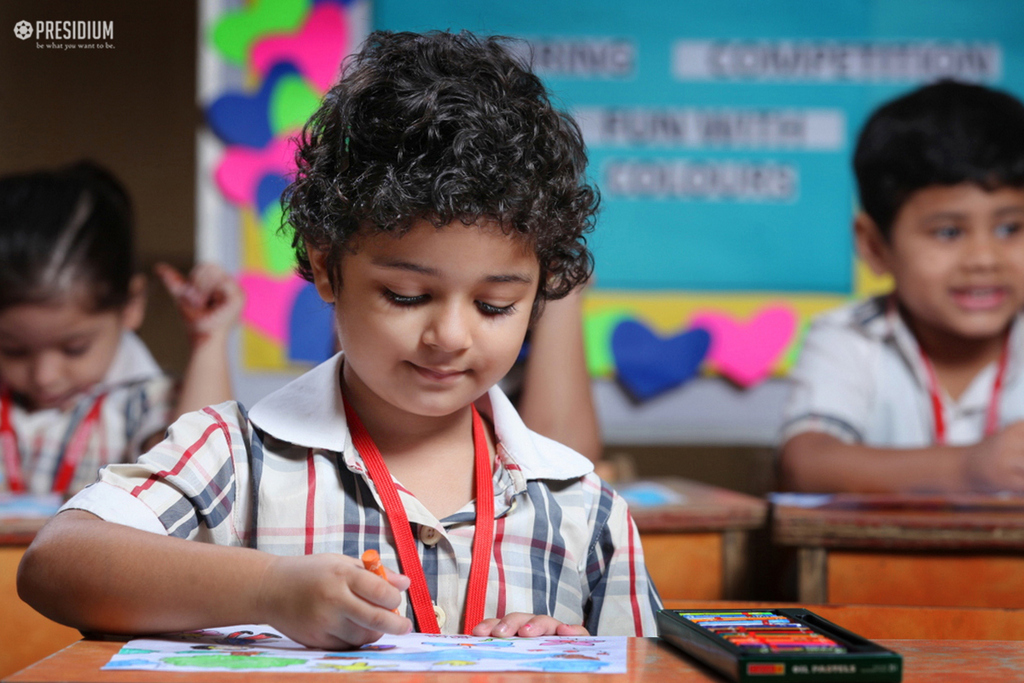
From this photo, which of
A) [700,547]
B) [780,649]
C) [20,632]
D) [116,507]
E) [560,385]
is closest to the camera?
[780,649]

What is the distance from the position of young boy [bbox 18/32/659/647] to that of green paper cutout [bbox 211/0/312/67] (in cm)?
157

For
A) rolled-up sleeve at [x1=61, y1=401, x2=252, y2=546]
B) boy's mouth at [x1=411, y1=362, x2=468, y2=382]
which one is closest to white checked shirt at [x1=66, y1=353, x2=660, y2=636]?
rolled-up sleeve at [x1=61, y1=401, x2=252, y2=546]

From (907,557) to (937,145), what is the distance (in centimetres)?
112

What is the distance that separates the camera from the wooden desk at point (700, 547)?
5.60ft

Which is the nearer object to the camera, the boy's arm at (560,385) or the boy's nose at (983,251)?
the boy's arm at (560,385)

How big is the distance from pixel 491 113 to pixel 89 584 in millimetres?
526

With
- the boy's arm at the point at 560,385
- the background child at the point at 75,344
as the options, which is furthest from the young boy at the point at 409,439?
the background child at the point at 75,344

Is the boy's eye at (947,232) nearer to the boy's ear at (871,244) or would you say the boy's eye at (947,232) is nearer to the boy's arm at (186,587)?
the boy's ear at (871,244)

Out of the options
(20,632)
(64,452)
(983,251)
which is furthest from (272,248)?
(983,251)

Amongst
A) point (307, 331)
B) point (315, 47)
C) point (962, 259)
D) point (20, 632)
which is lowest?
point (20, 632)

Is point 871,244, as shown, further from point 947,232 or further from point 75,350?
point 75,350

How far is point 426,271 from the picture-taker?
827 millimetres

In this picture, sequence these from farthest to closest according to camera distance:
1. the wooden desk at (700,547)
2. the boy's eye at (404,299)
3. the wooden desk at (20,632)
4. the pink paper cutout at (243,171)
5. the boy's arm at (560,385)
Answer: the pink paper cutout at (243,171) < the boy's arm at (560,385) < the wooden desk at (700,547) < the wooden desk at (20,632) < the boy's eye at (404,299)

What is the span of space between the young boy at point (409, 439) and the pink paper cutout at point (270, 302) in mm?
1415
